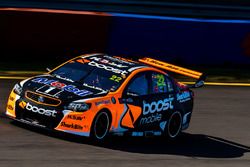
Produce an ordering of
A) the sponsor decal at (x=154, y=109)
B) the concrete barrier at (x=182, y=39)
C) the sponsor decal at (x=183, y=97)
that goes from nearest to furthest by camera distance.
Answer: the sponsor decal at (x=154, y=109) < the sponsor decal at (x=183, y=97) < the concrete barrier at (x=182, y=39)

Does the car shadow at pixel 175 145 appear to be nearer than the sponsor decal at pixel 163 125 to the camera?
Yes

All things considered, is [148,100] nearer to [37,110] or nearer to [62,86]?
[62,86]

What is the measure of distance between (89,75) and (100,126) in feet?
3.94

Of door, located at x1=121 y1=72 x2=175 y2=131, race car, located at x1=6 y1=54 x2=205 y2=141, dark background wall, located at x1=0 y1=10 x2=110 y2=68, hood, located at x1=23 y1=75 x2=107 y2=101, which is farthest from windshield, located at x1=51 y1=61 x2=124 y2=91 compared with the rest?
dark background wall, located at x1=0 y1=10 x2=110 y2=68

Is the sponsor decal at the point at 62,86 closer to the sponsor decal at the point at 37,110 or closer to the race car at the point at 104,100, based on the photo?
the race car at the point at 104,100

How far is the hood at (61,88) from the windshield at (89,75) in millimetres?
154

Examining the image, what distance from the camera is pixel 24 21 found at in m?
19.0

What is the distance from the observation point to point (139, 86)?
39.0ft

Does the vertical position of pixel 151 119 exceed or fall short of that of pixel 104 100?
it falls short

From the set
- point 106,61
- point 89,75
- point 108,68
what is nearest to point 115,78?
point 108,68

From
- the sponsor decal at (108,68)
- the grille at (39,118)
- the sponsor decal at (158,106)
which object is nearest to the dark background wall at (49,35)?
the sponsor decal at (108,68)

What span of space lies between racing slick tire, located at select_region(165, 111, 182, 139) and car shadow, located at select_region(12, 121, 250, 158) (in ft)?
0.37

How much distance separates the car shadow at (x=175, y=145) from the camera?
37.3 ft

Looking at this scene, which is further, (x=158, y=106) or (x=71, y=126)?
(x=158, y=106)
